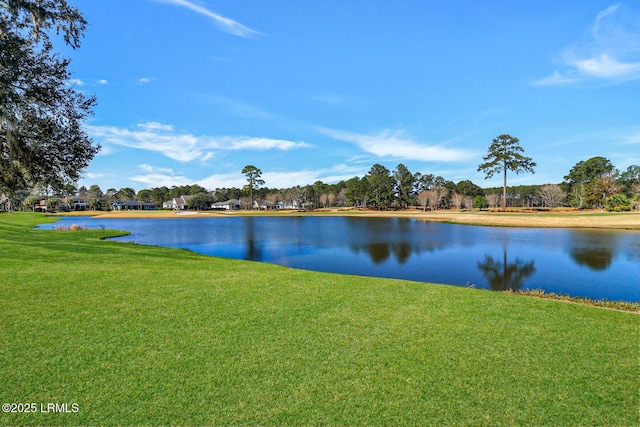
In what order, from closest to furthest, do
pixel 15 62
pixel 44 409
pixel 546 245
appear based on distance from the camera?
pixel 44 409, pixel 15 62, pixel 546 245

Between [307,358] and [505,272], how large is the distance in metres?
12.8

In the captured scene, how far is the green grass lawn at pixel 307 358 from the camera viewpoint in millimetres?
3178

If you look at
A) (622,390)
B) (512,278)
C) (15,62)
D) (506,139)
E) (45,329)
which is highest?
(506,139)

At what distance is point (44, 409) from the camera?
3123mm

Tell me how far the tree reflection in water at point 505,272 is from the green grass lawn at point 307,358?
183 inches

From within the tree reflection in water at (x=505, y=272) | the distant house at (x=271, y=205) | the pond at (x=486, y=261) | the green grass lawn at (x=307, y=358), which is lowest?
the tree reflection in water at (x=505, y=272)

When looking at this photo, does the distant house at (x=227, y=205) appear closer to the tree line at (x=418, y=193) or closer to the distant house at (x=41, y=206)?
the tree line at (x=418, y=193)

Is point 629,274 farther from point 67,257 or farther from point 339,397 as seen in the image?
point 67,257

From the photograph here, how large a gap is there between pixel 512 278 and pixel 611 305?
4967mm

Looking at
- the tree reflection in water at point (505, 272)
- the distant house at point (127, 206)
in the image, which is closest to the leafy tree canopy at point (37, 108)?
the tree reflection in water at point (505, 272)

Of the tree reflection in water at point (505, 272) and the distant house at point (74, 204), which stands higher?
the distant house at point (74, 204)

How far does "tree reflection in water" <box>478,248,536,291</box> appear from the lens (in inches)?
448

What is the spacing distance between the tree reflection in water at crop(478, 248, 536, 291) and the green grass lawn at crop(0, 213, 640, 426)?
4651 mm

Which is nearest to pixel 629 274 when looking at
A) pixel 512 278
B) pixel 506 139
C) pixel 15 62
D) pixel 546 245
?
pixel 512 278
